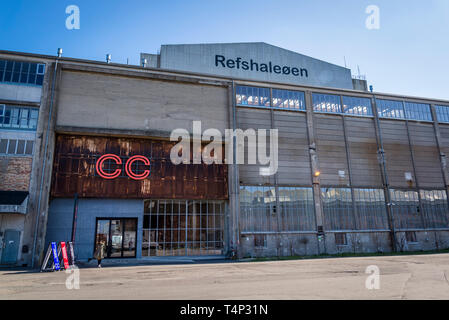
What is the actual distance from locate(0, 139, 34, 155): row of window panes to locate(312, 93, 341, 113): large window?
25.0m

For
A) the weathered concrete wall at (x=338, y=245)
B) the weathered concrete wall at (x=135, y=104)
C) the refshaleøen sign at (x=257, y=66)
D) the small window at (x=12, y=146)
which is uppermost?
the refshaleøen sign at (x=257, y=66)

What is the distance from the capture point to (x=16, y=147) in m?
22.0

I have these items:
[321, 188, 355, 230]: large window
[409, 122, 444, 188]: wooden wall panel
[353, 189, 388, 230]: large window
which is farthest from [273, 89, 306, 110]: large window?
[409, 122, 444, 188]: wooden wall panel

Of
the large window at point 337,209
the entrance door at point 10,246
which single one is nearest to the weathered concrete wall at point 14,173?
the entrance door at point 10,246

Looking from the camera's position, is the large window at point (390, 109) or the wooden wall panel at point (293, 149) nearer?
the wooden wall panel at point (293, 149)

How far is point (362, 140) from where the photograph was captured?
30.3 meters

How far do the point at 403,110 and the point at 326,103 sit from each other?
31.4ft

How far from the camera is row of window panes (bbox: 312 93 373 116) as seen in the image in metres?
30.2

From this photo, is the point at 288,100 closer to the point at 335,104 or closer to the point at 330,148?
the point at 335,104

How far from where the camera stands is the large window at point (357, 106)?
31.0 meters

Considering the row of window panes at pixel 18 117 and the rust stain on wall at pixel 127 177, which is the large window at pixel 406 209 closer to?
the rust stain on wall at pixel 127 177

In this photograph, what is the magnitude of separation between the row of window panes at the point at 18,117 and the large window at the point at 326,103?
24.6 metres
